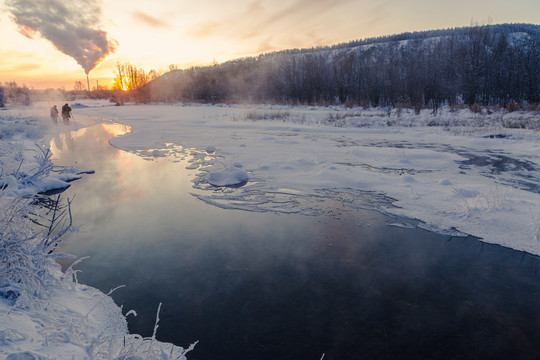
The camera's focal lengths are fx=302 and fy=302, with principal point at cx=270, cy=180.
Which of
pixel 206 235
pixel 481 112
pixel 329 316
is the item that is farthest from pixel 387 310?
pixel 481 112

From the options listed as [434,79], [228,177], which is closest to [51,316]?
[228,177]

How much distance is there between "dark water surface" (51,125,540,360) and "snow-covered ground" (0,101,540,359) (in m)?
0.48

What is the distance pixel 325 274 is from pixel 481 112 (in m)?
25.5

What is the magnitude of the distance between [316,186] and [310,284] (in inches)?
172

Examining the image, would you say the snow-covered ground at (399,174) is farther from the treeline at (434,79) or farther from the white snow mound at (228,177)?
the treeline at (434,79)

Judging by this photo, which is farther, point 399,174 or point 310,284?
point 399,174

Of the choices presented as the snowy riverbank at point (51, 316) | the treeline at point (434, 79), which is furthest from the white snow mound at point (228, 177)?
the treeline at point (434, 79)

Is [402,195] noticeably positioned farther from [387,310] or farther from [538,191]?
[387,310]

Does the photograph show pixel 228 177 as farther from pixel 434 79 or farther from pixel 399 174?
pixel 434 79

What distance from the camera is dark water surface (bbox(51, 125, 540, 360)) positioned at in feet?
10.6

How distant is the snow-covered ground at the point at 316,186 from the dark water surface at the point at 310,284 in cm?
48

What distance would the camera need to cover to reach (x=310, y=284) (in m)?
4.23

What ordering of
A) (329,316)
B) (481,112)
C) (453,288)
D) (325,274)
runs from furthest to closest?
(481,112)
(325,274)
(453,288)
(329,316)

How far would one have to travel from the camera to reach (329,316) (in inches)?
141
